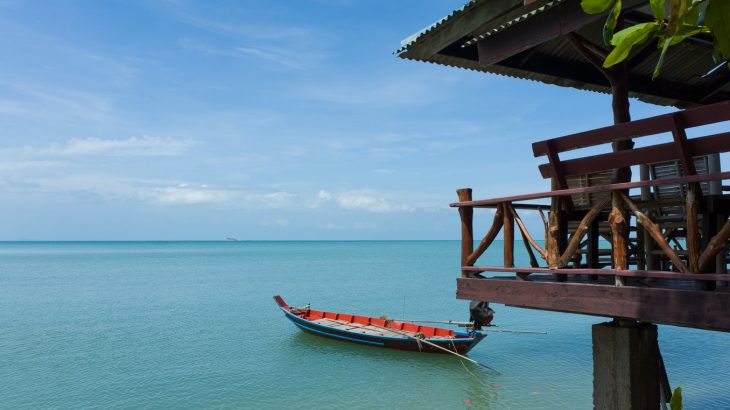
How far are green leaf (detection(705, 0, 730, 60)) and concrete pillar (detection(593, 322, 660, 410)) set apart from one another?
14.2ft

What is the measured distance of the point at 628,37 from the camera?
43.1 inches

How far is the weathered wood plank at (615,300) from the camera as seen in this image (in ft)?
12.6

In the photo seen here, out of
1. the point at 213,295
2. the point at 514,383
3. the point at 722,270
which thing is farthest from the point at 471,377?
the point at 213,295

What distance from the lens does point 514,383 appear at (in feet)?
66.5

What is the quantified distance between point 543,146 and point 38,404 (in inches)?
785

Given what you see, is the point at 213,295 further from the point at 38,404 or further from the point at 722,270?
the point at 722,270

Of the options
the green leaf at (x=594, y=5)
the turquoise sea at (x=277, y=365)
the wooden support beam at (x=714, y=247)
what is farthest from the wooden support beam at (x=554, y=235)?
the turquoise sea at (x=277, y=365)

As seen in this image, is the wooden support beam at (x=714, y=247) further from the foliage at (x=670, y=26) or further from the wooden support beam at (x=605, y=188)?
the foliage at (x=670, y=26)

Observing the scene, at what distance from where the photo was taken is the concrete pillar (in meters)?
4.68

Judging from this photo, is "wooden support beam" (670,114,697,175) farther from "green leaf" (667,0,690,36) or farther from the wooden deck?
"green leaf" (667,0,690,36)

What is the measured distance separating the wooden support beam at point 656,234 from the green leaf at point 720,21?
11.2ft

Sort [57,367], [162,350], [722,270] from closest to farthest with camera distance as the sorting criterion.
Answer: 1. [722,270]
2. [57,367]
3. [162,350]

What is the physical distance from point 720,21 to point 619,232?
3.71 meters

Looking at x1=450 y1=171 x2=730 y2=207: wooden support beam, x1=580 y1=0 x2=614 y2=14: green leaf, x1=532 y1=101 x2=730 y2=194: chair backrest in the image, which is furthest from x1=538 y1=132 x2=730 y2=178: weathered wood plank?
x1=580 y1=0 x2=614 y2=14: green leaf
